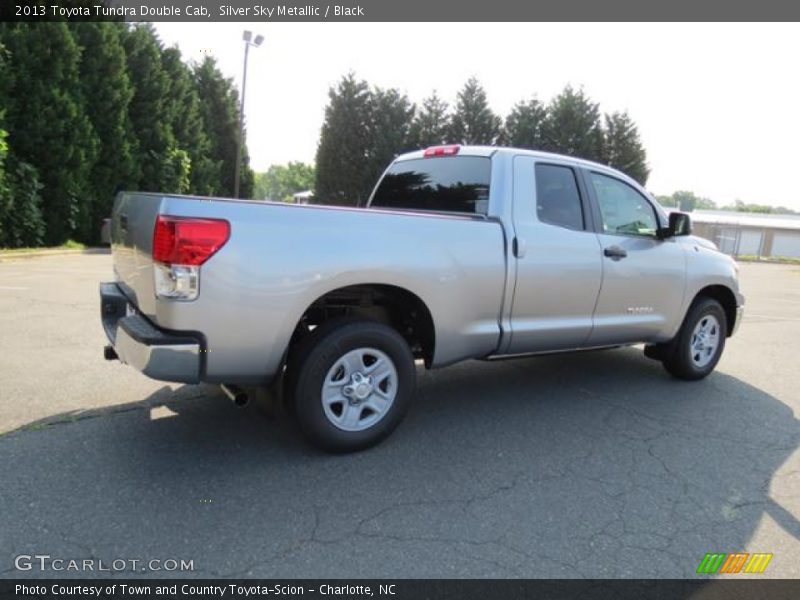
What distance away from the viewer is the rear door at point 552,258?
166 inches

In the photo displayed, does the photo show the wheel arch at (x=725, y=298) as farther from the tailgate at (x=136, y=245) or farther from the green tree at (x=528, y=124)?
the green tree at (x=528, y=124)

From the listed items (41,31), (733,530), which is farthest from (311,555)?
(41,31)

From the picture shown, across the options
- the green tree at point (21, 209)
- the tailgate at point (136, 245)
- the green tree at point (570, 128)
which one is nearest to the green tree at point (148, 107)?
the green tree at point (21, 209)

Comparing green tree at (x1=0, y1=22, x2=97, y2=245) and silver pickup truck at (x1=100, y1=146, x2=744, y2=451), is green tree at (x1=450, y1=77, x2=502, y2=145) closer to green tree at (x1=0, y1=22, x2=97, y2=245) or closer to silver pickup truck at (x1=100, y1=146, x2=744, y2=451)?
green tree at (x1=0, y1=22, x2=97, y2=245)

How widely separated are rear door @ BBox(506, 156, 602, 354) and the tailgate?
232 cm

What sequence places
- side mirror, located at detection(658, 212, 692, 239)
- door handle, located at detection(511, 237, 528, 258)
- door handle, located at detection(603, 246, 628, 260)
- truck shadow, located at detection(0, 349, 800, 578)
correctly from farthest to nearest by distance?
1. side mirror, located at detection(658, 212, 692, 239)
2. door handle, located at detection(603, 246, 628, 260)
3. door handle, located at detection(511, 237, 528, 258)
4. truck shadow, located at detection(0, 349, 800, 578)

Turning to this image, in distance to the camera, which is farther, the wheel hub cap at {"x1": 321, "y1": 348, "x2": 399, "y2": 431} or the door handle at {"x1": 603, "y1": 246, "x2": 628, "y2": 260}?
the door handle at {"x1": 603, "y1": 246, "x2": 628, "y2": 260}

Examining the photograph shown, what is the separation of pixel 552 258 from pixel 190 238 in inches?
99.9

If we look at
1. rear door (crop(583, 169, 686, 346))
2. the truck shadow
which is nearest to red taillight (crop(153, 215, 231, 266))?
the truck shadow

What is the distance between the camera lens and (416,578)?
251cm

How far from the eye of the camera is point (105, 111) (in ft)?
57.2

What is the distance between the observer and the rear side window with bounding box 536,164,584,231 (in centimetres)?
447

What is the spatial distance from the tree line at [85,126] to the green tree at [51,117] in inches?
1.0

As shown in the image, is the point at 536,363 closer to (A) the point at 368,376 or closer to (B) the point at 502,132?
(A) the point at 368,376
